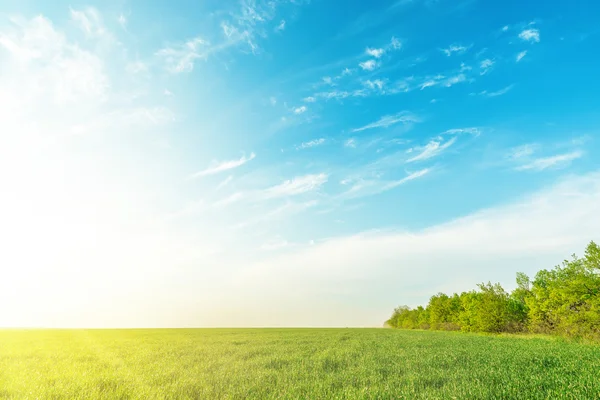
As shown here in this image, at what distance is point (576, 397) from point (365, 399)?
5863mm

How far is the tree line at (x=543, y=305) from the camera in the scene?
112 feet

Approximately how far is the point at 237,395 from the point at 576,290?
41.3 meters

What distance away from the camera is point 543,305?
41.3 m

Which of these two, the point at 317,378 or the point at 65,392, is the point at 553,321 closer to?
the point at 317,378

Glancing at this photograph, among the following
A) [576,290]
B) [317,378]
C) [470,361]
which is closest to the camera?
[317,378]

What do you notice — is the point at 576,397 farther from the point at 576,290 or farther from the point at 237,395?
the point at 576,290

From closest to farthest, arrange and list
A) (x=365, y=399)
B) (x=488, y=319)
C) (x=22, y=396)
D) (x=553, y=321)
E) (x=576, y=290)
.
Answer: (x=365, y=399) < (x=22, y=396) < (x=576, y=290) < (x=553, y=321) < (x=488, y=319)

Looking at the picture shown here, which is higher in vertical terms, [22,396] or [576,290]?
[576,290]

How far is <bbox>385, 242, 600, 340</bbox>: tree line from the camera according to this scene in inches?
1339

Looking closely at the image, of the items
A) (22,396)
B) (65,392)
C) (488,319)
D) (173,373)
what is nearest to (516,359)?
(173,373)

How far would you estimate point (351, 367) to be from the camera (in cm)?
1412

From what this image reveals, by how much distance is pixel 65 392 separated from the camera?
32.5 ft

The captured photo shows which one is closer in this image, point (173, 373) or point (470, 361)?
point (173, 373)

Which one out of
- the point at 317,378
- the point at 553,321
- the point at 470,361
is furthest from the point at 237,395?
the point at 553,321
